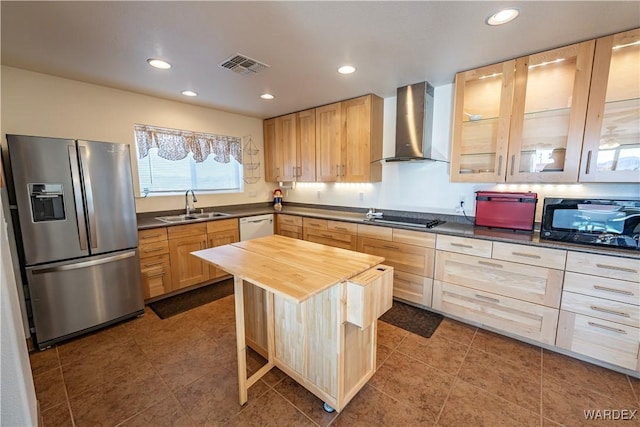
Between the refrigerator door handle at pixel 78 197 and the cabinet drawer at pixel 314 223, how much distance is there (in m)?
2.35

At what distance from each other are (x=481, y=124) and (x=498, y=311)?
1729 millimetres

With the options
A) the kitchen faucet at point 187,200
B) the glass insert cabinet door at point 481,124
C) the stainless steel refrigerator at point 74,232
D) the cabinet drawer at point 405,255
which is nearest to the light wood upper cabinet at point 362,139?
the cabinet drawer at point 405,255

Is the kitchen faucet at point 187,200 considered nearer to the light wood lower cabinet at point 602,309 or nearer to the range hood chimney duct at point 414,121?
the range hood chimney duct at point 414,121

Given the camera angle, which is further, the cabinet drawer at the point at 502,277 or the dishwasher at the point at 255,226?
the dishwasher at the point at 255,226

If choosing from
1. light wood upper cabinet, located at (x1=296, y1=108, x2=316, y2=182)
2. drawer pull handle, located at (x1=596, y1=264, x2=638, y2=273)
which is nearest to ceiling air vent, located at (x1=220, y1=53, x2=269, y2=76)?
light wood upper cabinet, located at (x1=296, y1=108, x2=316, y2=182)

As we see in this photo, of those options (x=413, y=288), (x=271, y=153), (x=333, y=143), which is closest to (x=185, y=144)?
(x=271, y=153)

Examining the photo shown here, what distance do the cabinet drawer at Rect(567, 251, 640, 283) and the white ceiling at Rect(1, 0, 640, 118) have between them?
156 cm

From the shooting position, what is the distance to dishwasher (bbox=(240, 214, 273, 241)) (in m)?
3.73

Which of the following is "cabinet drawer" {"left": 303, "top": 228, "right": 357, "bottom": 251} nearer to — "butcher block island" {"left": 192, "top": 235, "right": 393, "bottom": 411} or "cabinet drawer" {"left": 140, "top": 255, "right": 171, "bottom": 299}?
"butcher block island" {"left": 192, "top": 235, "right": 393, "bottom": 411}

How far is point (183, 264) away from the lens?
3.15 metres

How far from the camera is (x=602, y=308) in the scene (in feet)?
6.14

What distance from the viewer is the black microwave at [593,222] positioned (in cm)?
182

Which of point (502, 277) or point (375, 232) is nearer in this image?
point (502, 277)

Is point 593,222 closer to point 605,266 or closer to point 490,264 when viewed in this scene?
point 605,266
